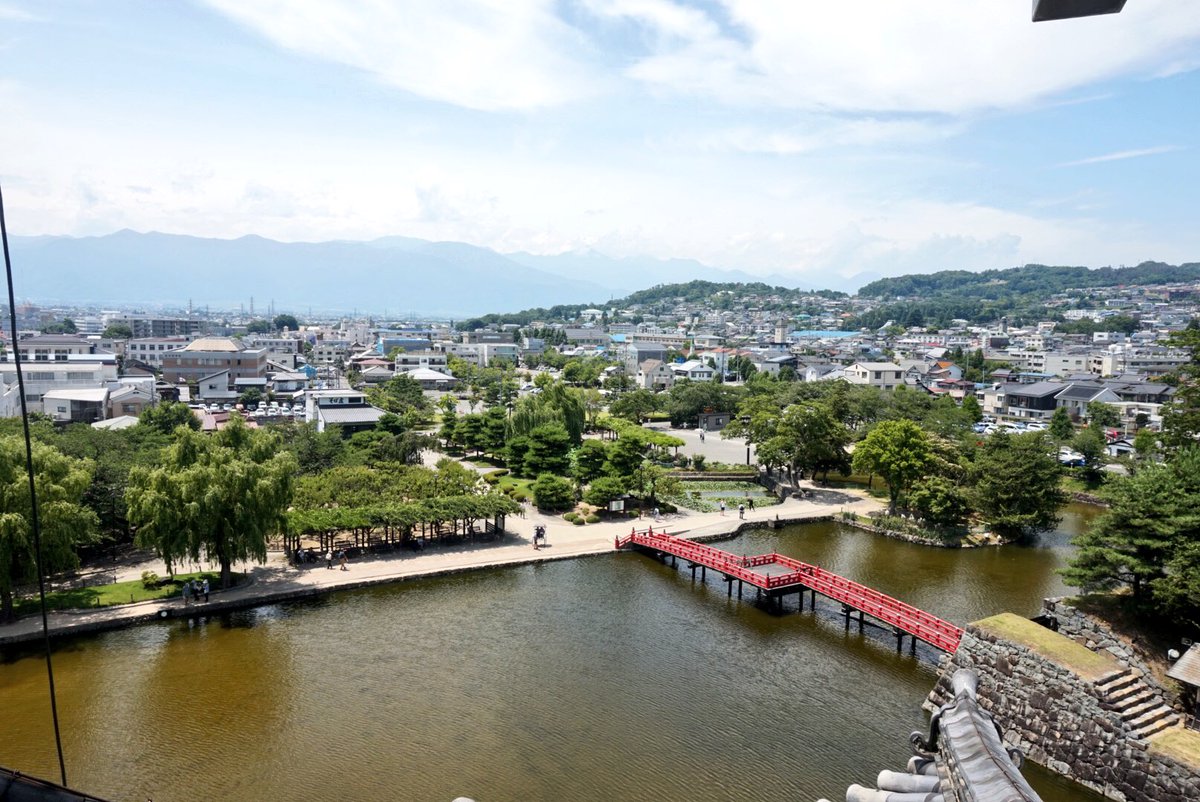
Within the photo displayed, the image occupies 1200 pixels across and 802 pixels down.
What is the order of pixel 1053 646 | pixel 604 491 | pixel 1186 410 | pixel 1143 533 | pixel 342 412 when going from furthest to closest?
pixel 342 412, pixel 604 491, pixel 1186 410, pixel 1143 533, pixel 1053 646

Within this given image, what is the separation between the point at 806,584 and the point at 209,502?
763 inches

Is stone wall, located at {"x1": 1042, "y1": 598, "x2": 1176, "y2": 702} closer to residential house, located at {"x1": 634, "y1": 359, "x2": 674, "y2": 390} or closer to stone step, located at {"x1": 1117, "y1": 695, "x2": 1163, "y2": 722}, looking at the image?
stone step, located at {"x1": 1117, "y1": 695, "x2": 1163, "y2": 722}

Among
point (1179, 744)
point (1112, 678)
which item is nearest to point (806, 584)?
point (1112, 678)

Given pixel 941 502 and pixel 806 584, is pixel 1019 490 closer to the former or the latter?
pixel 941 502

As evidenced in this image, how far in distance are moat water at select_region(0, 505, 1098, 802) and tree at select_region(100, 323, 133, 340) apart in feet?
356

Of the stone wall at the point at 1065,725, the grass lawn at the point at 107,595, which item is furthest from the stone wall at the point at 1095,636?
the grass lawn at the point at 107,595

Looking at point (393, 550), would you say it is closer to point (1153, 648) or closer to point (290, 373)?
point (1153, 648)

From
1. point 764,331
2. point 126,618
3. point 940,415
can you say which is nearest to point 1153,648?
point 126,618

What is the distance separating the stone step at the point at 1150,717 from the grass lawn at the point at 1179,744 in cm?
23

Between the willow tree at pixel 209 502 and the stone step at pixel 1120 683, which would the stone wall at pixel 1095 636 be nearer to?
the stone step at pixel 1120 683

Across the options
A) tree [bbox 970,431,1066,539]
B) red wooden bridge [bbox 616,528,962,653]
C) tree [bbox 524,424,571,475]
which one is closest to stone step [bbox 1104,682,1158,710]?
red wooden bridge [bbox 616,528,962,653]

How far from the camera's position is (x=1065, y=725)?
48.6 ft

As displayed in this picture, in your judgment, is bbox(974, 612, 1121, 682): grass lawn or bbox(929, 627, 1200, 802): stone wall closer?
bbox(929, 627, 1200, 802): stone wall

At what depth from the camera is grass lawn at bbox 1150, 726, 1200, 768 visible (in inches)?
522
